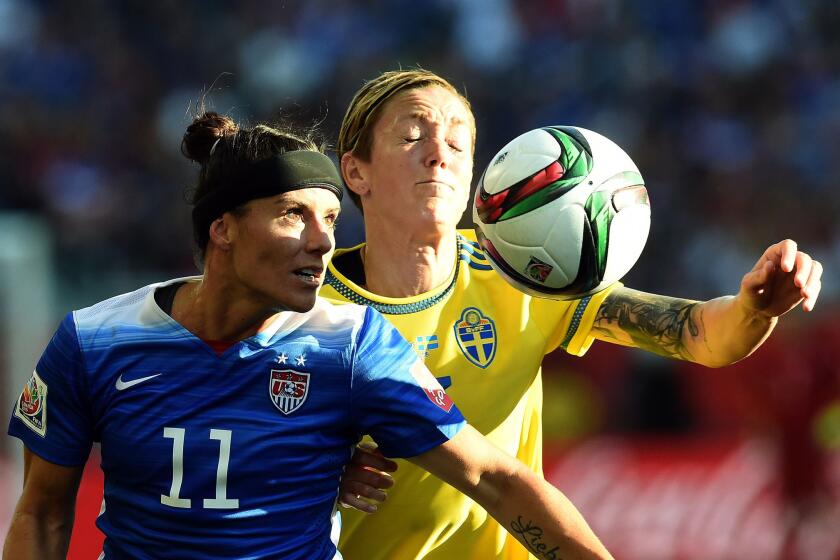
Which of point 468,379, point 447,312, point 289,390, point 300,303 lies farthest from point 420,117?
point 289,390

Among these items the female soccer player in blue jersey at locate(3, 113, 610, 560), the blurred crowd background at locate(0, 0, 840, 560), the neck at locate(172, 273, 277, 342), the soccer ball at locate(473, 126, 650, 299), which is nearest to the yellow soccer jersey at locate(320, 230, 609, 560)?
the soccer ball at locate(473, 126, 650, 299)

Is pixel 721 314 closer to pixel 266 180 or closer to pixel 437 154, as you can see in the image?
pixel 437 154

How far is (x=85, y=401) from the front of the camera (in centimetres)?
346

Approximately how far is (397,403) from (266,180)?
2.37 feet

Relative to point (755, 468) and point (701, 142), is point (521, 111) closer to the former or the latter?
point (701, 142)

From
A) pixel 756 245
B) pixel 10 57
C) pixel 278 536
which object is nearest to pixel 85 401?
pixel 278 536

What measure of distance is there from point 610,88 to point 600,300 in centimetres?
959

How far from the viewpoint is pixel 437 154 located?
4305mm

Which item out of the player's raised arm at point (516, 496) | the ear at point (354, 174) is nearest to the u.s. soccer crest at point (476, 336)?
the ear at point (354, 174)

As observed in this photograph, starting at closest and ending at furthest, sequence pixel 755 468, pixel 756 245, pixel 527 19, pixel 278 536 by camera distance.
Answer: pixel 278 536
pixel 755 468
pixel 756 245
pixel 527 19

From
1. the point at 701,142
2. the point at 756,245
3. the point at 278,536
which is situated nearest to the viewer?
the point at 278,536

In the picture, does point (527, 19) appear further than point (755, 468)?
Yes

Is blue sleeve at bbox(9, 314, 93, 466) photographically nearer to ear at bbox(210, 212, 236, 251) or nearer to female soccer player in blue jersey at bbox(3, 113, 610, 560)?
female soccer player in blue jersey at bbox(3, 113, 610, 560)

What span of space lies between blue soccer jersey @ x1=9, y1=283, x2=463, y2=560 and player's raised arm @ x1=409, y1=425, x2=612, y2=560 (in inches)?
2.6
